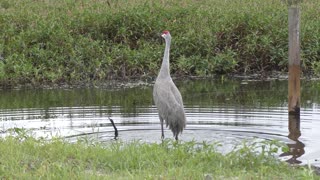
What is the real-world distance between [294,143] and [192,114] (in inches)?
105

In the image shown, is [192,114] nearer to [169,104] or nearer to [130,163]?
[169,104]

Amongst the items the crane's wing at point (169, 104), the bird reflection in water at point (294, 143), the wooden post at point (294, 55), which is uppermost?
the wooden post at point (294, 55)

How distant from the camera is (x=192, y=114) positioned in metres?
12.4

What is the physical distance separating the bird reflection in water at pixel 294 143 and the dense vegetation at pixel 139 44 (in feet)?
18.4

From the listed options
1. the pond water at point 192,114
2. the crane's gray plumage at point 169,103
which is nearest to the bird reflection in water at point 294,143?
the pond water at point 192,114

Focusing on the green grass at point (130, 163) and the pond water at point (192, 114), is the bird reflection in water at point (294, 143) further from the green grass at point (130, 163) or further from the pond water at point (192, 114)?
the green grass at point (130, 163)

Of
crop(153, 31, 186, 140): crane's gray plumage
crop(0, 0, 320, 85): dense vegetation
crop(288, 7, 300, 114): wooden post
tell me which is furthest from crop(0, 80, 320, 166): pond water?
crop(0, 0, 320, 85): dense vegetation

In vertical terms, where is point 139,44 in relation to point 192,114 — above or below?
above

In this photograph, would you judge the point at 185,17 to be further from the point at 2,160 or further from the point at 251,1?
the point at 2,160

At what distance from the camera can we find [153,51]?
17.3m

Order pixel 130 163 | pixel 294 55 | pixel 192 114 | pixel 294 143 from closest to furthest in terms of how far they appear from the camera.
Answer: pixel 130 163, pixel 294 143, pixel 294 55, pixel 192 114

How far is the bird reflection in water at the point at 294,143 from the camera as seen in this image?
9312 mm

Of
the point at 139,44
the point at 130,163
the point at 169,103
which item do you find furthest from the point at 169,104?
the point at 139,44

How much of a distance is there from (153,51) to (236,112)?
514cm
